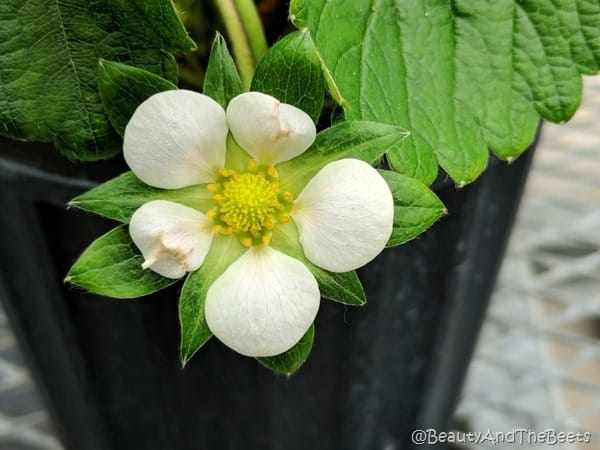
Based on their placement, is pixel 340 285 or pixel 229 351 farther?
pixel 229 351

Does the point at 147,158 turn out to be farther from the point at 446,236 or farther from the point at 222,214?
the point at 446,236

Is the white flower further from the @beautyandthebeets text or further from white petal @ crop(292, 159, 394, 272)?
the @beautyandthebeets text

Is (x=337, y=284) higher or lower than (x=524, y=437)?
higher

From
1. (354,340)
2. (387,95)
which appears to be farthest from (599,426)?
(387,95)

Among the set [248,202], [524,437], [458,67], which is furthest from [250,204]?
[524,437]

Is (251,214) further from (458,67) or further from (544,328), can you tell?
(544,328)

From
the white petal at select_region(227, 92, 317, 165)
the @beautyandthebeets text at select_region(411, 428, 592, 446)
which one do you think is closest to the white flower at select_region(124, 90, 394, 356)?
the white petal at select_region(227, 92, 317, 165)

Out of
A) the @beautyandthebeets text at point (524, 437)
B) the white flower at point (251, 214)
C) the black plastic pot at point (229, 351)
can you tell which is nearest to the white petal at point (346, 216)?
the white flower at point (251, 214)

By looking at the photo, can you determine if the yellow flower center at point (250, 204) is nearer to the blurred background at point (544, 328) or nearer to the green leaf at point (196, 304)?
the green leaf at point (196, 304)
